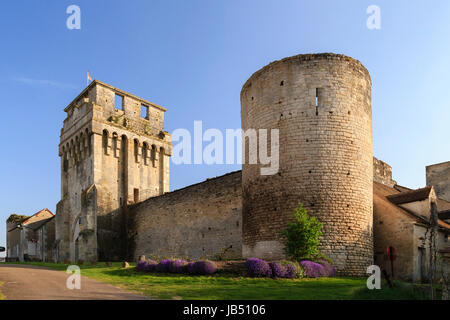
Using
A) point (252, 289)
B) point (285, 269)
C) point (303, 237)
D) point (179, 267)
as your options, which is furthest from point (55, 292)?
point (303, 237)

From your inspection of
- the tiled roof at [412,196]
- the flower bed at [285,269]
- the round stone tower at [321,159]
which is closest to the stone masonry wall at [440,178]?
the tiled roof at [412,196]

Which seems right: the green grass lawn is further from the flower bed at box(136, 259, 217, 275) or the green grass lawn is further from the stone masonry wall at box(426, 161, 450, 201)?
the stone masonry wall at box(426, 161, 450, 201)

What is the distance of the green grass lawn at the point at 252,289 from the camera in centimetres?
979

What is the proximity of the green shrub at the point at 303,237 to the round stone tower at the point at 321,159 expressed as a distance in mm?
510

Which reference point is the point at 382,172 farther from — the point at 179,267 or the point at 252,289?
the point at 252,289

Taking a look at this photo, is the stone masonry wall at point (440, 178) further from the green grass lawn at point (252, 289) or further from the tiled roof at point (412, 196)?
the green grass lawn at point (252, 289)

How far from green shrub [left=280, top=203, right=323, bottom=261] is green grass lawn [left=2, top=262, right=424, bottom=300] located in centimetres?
137

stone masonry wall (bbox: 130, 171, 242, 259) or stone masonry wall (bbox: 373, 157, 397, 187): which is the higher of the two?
stone masonry wall (bbox: 373, 157, 397, 187)

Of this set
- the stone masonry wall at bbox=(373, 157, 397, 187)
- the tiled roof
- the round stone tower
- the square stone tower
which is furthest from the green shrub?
the square stone tower

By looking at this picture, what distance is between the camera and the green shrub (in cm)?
1472

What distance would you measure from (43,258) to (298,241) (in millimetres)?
31148

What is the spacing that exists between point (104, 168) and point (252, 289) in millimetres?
21487

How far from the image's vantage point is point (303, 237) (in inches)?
578
